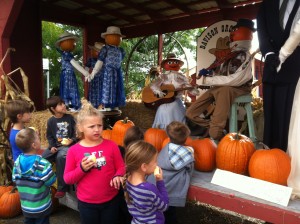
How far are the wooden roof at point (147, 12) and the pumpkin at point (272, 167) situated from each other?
12.2 feet

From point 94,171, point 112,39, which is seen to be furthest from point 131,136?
point 112,39

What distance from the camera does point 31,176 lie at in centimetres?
236

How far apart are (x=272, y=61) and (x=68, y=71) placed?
335 cm

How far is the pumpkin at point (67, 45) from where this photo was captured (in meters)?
A: 4.76

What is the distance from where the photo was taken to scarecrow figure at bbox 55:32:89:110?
4.75 metres

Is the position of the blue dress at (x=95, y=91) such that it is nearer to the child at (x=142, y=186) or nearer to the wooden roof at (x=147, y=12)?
the wooden roof at (x=147, y=12)

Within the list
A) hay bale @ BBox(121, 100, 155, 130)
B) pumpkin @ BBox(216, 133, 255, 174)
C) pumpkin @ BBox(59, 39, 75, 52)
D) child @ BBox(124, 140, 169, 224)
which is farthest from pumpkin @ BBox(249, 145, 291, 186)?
pumpkin @ BBox(59, 39, 75, 52)

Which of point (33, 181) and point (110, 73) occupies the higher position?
point (110, 73)

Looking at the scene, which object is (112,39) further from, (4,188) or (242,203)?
(242,203)

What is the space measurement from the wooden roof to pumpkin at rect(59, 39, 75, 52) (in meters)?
1.35

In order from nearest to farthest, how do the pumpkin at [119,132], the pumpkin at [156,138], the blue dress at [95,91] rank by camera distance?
the pumpkin at [156,138] → the pumpkin at [119,132] → the blue dress at [95,91]

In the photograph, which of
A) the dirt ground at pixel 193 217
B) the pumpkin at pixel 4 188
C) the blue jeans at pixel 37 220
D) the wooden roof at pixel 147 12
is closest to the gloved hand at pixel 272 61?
the dirt ground at pixel 193 217

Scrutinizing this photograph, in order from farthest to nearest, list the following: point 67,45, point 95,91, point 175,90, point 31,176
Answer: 1. point 95,91
2. point 67,45
3. point 175,90
4. point 31,176

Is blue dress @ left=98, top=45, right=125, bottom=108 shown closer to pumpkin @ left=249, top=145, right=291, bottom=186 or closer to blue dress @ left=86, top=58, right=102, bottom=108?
blue dress @ left=86, top=58, right=102, bottom=108
